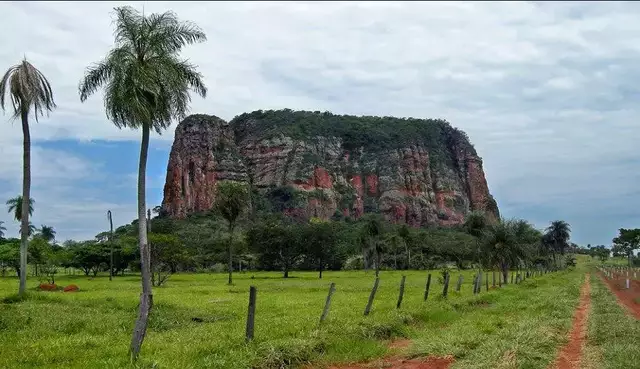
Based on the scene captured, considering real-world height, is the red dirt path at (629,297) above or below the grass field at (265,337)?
below

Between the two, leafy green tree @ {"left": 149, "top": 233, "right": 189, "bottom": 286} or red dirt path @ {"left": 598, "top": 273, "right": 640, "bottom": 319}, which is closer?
red dirt path @ {"left": 598, "top": 273, "right": 640, "bottom": 319}

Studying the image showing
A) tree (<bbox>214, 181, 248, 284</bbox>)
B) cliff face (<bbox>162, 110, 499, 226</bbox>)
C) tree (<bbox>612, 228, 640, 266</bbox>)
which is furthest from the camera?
cliff face (<bbox>162, 110, 499, 226</bbox>)

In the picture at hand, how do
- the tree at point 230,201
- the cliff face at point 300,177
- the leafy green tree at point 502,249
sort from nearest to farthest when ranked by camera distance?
the leafy green tree at point 502,249
the tree at point 230,201
the cliff face at point 300,177

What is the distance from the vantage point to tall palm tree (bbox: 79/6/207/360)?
869 inches

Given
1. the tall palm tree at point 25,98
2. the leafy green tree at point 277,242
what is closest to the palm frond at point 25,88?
the tall palm tree at point 25,98

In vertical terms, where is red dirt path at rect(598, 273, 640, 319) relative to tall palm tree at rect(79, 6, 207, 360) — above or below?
below

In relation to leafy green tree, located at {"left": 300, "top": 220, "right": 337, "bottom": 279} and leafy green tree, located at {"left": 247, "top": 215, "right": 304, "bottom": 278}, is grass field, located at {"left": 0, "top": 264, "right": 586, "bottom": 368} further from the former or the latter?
leafy green tree, located at {"left": 300, "top": 220, "right": 337, "bottom": 279}

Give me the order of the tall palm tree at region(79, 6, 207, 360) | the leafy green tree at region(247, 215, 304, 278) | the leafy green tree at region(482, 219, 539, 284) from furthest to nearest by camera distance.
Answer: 1. the leafy green tree at region(247, 215, 304, 278)
2. the leafy green tree at region(482, 219, 539, 284)
3. the tall palm tree at region(79, 6, 207, 360)

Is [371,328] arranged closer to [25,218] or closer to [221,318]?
[221,318]

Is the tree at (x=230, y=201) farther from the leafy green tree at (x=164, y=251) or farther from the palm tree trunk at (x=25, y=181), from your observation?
the palm tree trunk at (x=25, y=181)

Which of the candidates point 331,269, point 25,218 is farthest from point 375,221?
point 25,218

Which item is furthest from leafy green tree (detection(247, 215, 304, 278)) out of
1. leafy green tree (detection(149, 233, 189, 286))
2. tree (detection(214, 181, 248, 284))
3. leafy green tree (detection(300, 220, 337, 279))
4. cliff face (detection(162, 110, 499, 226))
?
cliff face (detection(162, 110, 499, 226))

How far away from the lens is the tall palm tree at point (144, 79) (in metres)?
22.1

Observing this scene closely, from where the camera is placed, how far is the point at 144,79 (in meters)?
21.9
